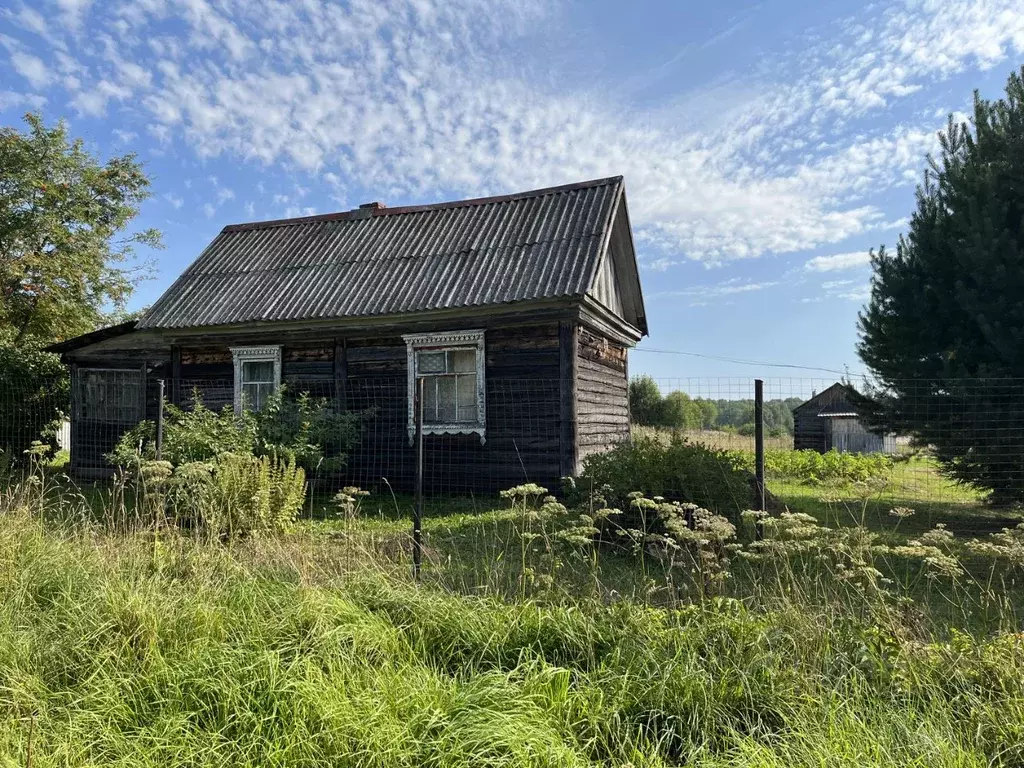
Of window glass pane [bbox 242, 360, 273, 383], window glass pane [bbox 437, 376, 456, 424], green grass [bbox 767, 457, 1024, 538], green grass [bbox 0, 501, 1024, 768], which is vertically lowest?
green grass [bbox 767, 457, 1024, 538]

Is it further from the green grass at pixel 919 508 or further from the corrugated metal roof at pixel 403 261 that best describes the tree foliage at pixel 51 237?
the green grass at pixel 919 508

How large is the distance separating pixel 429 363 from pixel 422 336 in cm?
49

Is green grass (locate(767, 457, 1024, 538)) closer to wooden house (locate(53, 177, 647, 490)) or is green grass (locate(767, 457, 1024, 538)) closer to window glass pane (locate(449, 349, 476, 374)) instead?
wooden house (locate(53, 177, 647, 490))

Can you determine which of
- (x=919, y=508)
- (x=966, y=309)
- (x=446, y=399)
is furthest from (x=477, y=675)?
(x=919, y=508)

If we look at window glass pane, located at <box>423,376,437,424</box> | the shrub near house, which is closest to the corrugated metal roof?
window glass pane, located at <box>423,376,437,424</box>

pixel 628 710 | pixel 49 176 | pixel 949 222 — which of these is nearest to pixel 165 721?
pixel 628 710

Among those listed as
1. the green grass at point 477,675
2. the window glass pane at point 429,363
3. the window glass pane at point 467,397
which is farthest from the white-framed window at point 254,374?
the green grass at point 477,675

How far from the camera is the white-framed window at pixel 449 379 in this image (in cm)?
1020

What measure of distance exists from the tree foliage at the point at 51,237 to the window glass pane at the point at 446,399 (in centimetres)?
1519

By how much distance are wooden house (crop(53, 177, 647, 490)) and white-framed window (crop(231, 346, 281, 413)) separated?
37mm

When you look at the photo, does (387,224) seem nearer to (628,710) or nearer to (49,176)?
(628,710)

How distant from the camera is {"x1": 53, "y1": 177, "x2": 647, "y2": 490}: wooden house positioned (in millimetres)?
9852

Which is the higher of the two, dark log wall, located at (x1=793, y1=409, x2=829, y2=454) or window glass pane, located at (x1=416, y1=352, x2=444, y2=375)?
window glass pane, located at (x1=416, y1=352, x2=444, y2=375)

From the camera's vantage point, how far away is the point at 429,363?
34.7 ft
